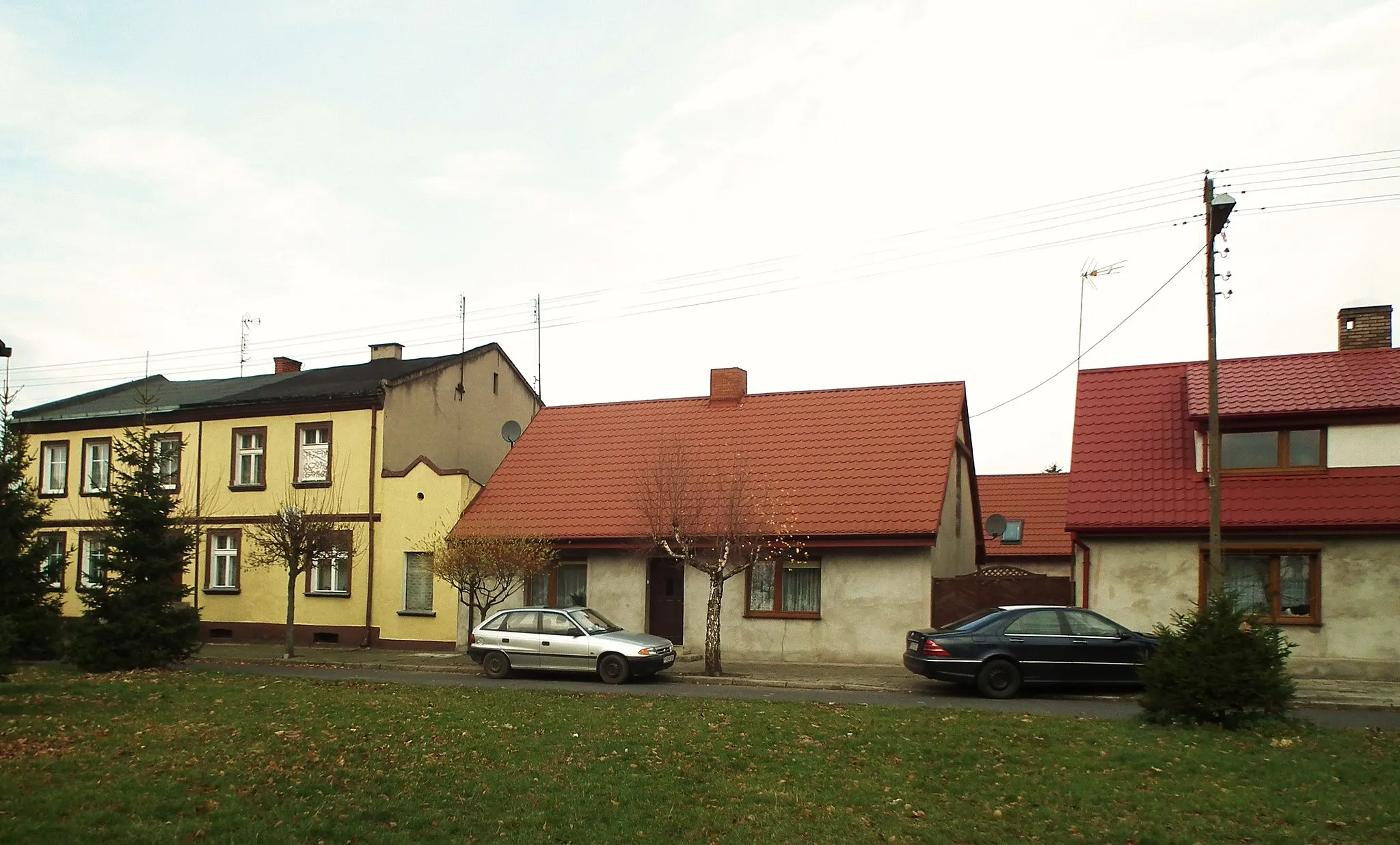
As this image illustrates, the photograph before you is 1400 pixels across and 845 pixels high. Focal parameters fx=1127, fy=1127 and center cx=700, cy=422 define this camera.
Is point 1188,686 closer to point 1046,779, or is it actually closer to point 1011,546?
point 1046,779

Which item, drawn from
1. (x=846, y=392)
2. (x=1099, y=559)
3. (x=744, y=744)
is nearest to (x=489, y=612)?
(x=846, y=392)

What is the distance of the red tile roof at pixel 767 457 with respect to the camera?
24578 mm

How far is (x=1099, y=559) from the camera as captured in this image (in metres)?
22.2

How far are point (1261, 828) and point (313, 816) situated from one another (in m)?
7.31

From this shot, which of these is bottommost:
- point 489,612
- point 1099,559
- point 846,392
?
point 489,612

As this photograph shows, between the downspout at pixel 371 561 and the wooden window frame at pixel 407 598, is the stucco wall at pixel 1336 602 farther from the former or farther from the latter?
the downspout at pixel 371 561

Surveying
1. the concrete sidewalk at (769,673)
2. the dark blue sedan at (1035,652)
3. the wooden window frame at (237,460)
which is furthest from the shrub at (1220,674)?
the wooden window frame at (237,460)

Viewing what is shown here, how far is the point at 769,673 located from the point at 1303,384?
483 inches

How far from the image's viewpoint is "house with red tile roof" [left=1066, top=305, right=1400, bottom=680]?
67.2 ft

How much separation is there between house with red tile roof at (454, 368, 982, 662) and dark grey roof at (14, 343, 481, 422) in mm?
4414

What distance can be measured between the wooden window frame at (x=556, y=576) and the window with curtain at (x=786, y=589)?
430 cm

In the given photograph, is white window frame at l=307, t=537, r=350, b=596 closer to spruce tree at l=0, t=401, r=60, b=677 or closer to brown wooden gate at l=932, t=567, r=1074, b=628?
Result: spruce tree at l=0, t=401, r=60, b=677

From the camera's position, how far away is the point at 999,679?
59.1 feet

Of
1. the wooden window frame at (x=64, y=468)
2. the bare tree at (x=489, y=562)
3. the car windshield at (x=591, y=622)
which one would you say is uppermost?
the wooden window frame at (x=64, y=468)
